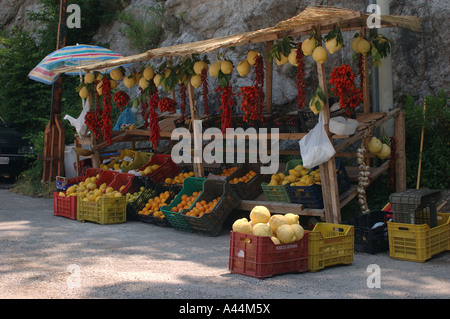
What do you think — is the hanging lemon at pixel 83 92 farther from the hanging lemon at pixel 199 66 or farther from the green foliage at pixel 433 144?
the green foliage at pixel 433 144

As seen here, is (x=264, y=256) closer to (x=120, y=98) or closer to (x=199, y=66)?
(x=199, y=66)

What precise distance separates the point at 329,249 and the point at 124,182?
518cm

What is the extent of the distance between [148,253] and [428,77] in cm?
694

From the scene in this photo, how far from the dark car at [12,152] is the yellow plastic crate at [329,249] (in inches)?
425

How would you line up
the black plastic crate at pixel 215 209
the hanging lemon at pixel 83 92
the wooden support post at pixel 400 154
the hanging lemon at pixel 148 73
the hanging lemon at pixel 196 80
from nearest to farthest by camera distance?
1. the black plastic crate at pixel 215 209
2. the wooden support post at pixel 400 154
3. the hanging lemon at pixel 196 80
4. the hanging lemon at pixel 148 73
5. the hanging lemon at pixel 83 92

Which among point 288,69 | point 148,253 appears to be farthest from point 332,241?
point 288,69

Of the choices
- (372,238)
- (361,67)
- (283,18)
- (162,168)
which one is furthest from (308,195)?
(283,18)

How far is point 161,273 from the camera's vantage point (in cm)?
584

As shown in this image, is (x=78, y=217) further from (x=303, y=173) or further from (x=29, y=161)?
(x=29, y=161)

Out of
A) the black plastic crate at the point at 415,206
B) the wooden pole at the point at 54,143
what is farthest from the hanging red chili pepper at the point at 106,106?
the black plastic crate at the point at 415,206

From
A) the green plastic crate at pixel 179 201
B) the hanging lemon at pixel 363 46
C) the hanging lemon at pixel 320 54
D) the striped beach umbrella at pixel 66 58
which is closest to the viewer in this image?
the hanging lemon at pixel 320 54

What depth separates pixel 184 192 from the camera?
8.96m

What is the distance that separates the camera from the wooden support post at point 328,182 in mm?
7414

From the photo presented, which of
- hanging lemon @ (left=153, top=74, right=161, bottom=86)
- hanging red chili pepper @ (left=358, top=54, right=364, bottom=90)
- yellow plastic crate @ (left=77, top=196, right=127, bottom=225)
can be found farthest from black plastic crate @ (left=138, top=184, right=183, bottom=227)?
hanging red chili pepper @ (left=358, top=54, right=364, bottom=90)
